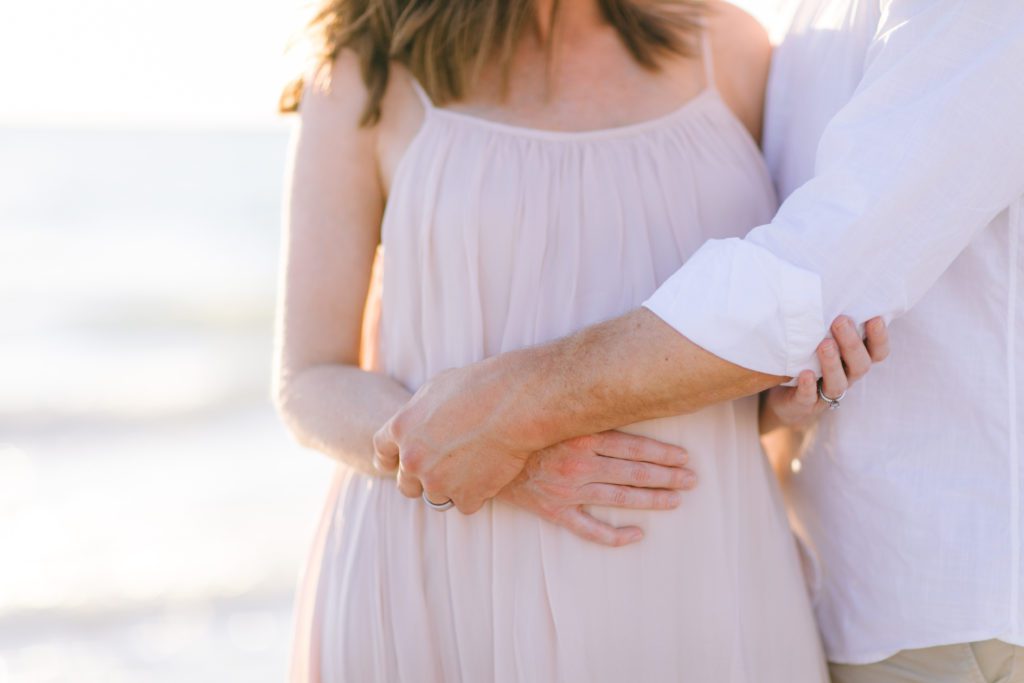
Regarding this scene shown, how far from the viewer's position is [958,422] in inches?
72.4

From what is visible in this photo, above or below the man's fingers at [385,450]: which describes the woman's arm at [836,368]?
above

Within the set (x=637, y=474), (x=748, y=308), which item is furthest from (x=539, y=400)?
(x=748, y=308)

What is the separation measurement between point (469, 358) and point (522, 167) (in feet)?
1.25

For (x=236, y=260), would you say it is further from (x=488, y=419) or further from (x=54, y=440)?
(x=488, y=419)

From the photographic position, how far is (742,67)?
2312 mm

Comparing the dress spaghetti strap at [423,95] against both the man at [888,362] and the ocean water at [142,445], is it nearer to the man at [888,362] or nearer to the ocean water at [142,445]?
the man at [888,362]

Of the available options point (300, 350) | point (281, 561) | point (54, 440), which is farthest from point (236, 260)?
point (300, 350)

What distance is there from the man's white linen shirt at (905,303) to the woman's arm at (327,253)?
2.37 ft

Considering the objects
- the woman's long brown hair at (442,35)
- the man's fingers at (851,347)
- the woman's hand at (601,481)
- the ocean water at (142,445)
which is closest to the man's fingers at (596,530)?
the woman's hand at (601,481)

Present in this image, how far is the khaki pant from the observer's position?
179 centimetres

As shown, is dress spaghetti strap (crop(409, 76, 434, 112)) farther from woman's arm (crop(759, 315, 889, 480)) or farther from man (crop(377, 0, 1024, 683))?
woman's arm (crop(759, 315, 889, 480))

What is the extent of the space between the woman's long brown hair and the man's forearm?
67 centimetres

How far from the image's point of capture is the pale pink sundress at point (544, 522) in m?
1.96

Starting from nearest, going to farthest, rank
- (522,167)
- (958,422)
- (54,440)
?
(958,422)
(522,167)
(54,440)
